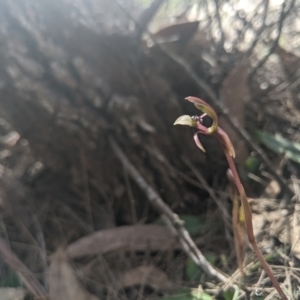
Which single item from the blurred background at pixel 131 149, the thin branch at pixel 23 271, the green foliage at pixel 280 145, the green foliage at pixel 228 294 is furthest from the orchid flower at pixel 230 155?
the thin branch at pixel 23 271

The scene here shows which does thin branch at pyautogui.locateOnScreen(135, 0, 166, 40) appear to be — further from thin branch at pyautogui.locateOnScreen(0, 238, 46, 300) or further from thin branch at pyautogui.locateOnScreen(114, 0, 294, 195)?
thin branch at pyautogui.locateOnScreen(0, 238, 46, 300)

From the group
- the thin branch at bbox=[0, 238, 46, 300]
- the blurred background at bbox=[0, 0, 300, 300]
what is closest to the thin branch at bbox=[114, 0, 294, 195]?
the blurred background at bbox=[0, 0, 300, 300]

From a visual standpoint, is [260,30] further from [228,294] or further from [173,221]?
[228,294]

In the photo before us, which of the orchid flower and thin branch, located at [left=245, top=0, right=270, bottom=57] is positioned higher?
thin branch, located at [left=245, top=0, right=270, bottom=57]

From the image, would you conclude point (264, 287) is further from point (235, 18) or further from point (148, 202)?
point (235, 18)

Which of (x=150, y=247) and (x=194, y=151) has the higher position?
(x=194, y=151)

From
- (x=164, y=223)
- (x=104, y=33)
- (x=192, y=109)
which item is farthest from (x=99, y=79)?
(x=164, y=223)

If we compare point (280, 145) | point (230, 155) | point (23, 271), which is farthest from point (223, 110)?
point (23, 271)
